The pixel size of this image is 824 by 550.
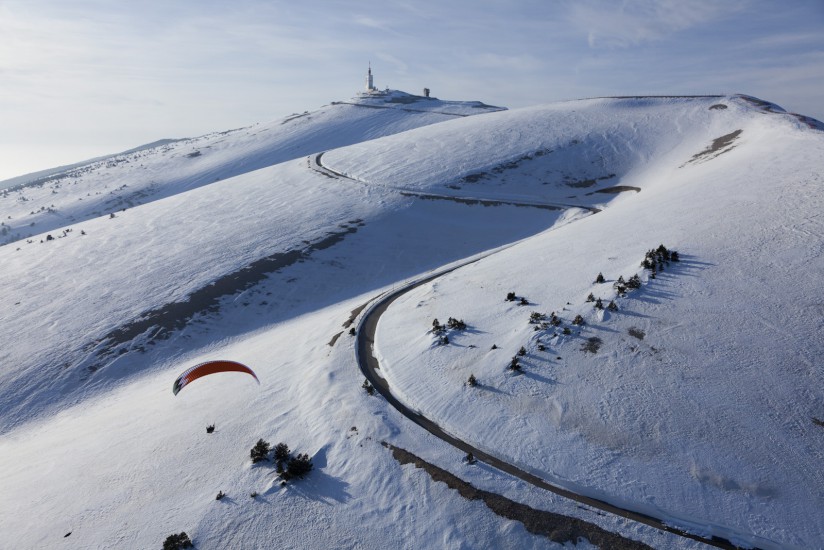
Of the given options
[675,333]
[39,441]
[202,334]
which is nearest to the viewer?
[675,333]

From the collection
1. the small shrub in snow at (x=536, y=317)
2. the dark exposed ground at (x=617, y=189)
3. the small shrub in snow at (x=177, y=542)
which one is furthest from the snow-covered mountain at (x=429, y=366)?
the dark exposed ground at (x=617, y=189)

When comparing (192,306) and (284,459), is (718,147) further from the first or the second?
(284,459)

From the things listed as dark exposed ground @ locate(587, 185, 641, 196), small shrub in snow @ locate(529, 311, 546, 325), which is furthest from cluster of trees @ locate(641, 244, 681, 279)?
dark exposed ground @ locate(587, 185, 641, 196)

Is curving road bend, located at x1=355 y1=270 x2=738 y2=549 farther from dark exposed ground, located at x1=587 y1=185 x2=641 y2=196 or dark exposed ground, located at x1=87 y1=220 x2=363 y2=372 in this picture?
dark exposed ground, located at x1=587 y1=185 x2=641 y2=196

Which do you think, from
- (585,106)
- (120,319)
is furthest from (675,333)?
(585,106)

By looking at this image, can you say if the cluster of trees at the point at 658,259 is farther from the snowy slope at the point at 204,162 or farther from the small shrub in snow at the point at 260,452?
the snowy slope at the point at 204,162

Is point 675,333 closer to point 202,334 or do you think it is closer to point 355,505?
point 355,505

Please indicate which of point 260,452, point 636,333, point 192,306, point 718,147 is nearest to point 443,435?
point 260,452
